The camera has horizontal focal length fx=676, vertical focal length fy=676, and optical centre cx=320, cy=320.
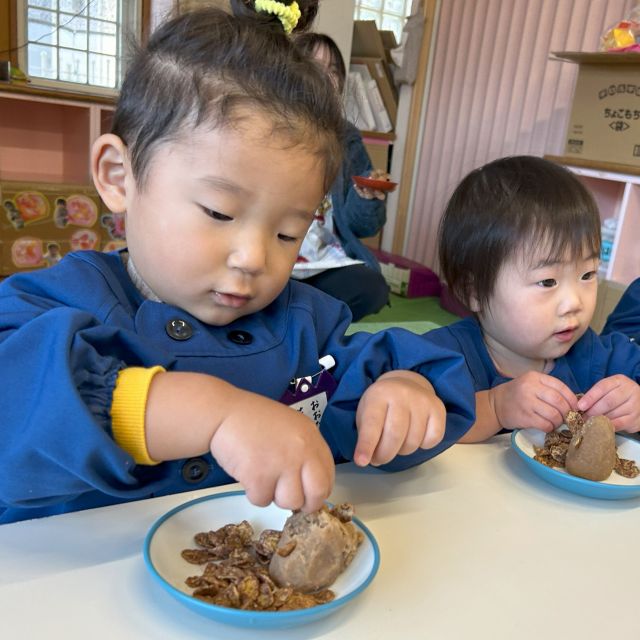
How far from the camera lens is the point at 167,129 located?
0.64m

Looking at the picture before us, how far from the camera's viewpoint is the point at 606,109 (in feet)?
8.56

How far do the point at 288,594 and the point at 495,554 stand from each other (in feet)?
0.59

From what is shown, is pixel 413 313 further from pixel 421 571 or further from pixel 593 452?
pixel 421 571

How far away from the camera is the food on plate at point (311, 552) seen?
45cm

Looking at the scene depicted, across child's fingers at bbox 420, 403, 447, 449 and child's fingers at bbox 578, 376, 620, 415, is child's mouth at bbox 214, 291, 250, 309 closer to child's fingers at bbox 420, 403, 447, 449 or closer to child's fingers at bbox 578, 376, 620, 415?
child's fingers at bbox 420, 403, 447, 449

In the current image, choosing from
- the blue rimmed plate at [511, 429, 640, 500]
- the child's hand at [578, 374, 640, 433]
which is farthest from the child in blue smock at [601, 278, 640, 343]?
the blue rimmed plate at [511, 429, 640, 500]

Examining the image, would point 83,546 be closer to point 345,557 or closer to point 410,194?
point 345,557

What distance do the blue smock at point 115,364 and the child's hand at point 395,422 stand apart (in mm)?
62

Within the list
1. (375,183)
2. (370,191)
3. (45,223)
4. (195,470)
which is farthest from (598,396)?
(45,223)

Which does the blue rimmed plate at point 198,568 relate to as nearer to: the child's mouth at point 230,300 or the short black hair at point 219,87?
the child's mouth at point 230,300

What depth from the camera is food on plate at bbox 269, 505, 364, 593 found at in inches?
17.6

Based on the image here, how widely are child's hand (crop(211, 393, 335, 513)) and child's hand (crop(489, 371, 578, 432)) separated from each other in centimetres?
39

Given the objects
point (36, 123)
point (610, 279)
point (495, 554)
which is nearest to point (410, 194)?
point (610, 279)

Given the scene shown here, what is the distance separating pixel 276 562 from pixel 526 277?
0.65m
